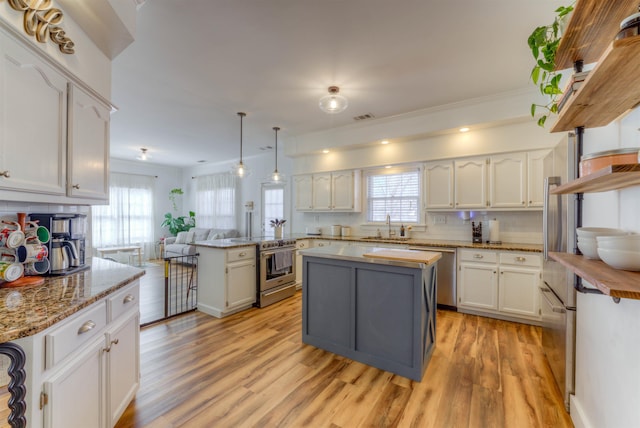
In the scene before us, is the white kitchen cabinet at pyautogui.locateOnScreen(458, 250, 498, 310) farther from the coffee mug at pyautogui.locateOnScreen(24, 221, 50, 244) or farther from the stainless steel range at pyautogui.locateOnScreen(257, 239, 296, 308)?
the coffee mug at pyautogui.locateOnScreen(24, 221, 50, 244)

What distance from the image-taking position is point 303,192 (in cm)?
561

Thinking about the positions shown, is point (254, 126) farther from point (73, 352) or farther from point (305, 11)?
point (73, 352)

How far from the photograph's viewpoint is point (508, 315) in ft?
11.3

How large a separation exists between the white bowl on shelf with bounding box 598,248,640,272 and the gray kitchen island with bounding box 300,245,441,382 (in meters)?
1.17

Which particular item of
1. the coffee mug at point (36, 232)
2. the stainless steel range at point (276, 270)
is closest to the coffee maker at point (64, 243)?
the coffee mug at point (36, 232)

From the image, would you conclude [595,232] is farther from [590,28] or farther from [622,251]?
[590,28]

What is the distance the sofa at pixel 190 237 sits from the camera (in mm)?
7225

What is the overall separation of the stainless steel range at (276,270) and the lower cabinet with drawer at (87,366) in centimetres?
205

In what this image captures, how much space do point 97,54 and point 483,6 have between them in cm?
285

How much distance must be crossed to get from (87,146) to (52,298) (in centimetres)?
112

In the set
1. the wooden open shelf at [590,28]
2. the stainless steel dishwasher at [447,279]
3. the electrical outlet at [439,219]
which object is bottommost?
the stainless steel dishwasher at [447,279]

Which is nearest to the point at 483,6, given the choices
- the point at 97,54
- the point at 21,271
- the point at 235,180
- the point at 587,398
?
the point at 587,398

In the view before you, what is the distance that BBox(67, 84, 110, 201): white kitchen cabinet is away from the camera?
1752mm

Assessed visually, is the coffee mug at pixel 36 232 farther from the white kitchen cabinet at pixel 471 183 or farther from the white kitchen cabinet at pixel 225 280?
the white kitchen cabinet at pixel 471 183
